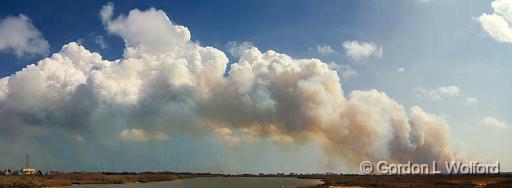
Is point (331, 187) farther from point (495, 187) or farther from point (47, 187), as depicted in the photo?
point (47, 187)

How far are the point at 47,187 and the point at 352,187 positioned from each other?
78925 mm

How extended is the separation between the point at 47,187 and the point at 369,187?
272 ft

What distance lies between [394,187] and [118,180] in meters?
98.4

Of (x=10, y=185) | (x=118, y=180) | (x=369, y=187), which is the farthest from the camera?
(x=118, y=180)

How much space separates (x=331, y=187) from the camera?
125750 millimetres

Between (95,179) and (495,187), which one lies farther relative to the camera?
(95,179)

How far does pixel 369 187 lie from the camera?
405 feet

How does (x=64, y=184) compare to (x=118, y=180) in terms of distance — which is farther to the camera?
(x=118, y=180)

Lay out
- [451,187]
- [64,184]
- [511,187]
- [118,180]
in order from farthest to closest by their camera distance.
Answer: [118,180] < [64,184] < [451,187] < [511,187]

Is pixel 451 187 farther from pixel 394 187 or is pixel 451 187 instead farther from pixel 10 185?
pixel 10 185

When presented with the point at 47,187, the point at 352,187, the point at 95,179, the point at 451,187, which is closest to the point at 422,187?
the point at 451,187

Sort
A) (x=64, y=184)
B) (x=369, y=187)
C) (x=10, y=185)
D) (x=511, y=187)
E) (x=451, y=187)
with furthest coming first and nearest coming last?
1. (x=64, y=184)
2. (x=10, y=185)
3. (x=369, y=187)
4. (x=451, y=187)
5. (x=511, y=187)

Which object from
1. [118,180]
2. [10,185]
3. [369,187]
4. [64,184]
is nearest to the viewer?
[369,187]

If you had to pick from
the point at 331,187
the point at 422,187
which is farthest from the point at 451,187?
the point at 331,187
